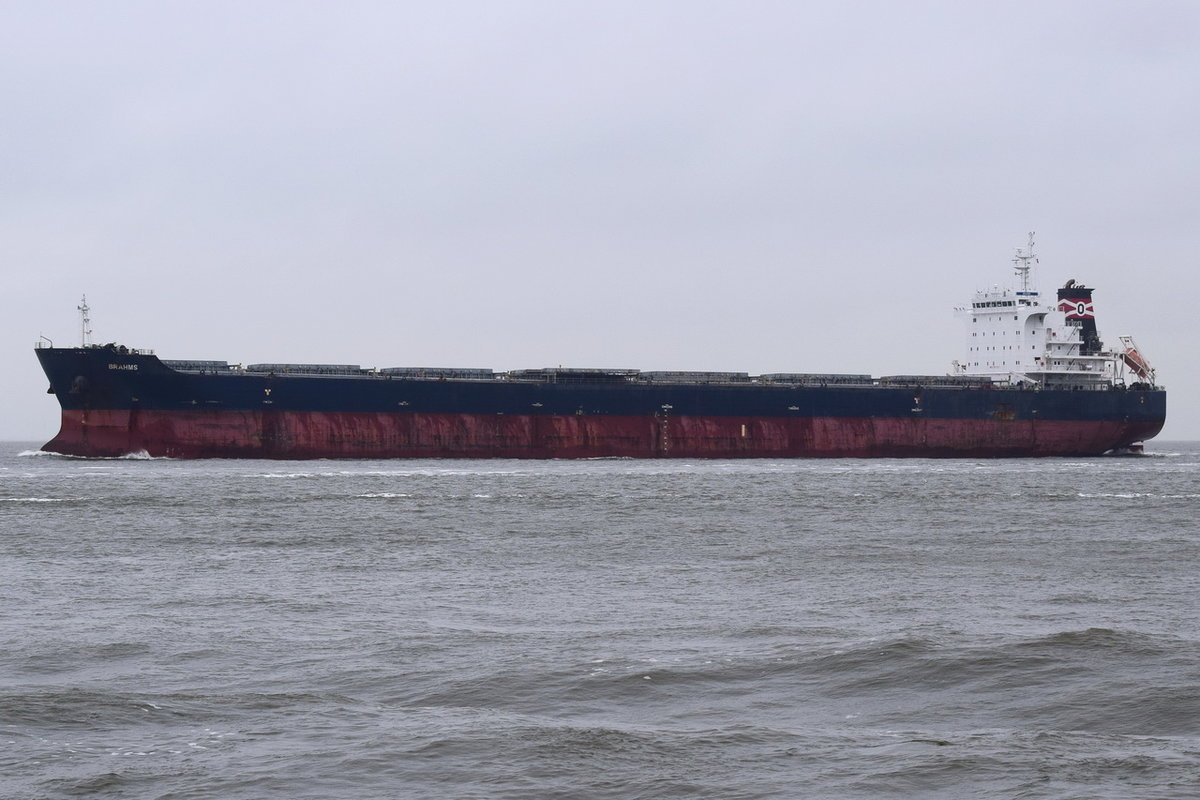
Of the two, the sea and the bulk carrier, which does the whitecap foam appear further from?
the bulk carrier

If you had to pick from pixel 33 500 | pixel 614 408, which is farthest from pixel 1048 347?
pixel 33 500

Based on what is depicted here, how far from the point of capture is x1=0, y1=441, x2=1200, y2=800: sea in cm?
949

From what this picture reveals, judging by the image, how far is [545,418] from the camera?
181ft

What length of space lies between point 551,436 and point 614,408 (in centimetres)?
320

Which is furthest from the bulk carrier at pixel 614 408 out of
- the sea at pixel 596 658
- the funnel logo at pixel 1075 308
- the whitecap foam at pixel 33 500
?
the sea at pixel 596 658

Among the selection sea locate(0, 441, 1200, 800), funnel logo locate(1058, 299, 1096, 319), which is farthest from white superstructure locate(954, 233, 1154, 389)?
sea locate(0, 441, 1200, 800)

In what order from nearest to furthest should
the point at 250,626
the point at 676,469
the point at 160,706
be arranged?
the point at 160,706, the point at 250,626, the point at 676,469

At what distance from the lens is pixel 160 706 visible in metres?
11.3

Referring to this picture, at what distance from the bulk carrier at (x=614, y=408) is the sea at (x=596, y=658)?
72.3 ft

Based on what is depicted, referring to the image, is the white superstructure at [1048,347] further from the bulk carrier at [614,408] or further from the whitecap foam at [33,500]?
the whitecap foam at [33,500]

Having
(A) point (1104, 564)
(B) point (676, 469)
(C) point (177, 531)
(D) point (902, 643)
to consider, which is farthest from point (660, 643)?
(B) point (676, 469)

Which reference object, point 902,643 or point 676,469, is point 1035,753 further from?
point 676,469

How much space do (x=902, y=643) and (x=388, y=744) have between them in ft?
21.3

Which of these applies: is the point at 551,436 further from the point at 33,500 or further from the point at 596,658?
the point at 596,658
